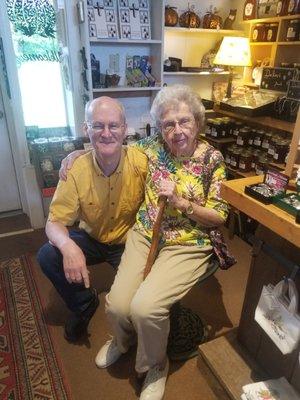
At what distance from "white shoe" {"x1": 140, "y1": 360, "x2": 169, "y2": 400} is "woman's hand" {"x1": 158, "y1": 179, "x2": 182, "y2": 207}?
745 millimetres

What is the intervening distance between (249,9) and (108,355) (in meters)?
2.76

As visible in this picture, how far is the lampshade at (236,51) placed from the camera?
244cm

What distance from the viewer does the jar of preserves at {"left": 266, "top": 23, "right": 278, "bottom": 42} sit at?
2.39 metres

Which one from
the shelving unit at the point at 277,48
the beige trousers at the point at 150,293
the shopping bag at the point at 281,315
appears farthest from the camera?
the shelving unit at the point at 277,48

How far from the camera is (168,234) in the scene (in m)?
1.40

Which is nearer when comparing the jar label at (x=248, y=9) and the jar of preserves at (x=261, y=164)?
the jar of preserves at (x=261, y=164)

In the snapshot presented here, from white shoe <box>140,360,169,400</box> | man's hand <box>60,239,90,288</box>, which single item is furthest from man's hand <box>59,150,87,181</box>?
white shoe <box>140,360,169,400</box>

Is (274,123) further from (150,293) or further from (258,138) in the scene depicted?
(150,293)

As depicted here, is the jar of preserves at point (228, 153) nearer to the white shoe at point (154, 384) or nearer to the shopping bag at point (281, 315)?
the shopping bag at point (281, 315)

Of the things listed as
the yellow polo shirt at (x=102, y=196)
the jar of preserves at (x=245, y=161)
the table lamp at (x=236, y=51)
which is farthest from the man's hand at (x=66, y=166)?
the table lamp at (x=236, y=51)

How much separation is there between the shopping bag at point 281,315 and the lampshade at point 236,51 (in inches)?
79.1

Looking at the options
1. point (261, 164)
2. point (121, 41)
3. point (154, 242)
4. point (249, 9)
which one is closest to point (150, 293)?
point (154, 242)

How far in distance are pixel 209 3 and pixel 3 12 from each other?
1.72 meters

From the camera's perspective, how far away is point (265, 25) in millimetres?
2477
